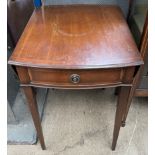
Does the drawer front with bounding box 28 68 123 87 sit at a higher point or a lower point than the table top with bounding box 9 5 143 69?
lower

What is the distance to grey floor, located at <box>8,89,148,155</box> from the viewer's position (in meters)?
1.16

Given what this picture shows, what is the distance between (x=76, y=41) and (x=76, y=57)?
0.38ft

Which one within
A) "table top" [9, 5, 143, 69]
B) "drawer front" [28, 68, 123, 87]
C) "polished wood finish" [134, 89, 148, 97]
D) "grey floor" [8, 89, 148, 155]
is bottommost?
"grey floor" [8, 89, 148, 155]

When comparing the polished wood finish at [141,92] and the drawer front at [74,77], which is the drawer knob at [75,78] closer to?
the drawer front at [74,77]

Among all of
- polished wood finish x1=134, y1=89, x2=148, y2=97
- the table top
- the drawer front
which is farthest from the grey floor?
the table top

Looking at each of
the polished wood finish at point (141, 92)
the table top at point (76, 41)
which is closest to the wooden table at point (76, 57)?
the table top at point (76, 41)

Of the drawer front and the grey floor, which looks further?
the grey floor

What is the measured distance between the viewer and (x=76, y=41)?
82cm

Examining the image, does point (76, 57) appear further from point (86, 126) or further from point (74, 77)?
point (86, 126)

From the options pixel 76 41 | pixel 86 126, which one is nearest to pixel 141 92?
pixel 86 126

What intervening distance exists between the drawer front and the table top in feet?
0.12

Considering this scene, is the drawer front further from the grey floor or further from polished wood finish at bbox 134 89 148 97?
the grey floor

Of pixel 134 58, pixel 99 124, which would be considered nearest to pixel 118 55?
pixel 134 58

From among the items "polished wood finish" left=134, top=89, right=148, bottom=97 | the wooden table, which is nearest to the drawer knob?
the wooden table
